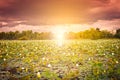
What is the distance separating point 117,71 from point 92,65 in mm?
753

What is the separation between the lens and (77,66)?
5.64 metres

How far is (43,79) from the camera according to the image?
455 centimetres

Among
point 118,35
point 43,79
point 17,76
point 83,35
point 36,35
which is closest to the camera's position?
point 43,79

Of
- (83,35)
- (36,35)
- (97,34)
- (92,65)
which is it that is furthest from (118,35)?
(92,65)

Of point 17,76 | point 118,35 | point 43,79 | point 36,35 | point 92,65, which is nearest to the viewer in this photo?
point 43,79

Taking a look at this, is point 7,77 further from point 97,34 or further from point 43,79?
point 97,34

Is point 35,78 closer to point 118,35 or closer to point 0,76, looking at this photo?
point 0,76

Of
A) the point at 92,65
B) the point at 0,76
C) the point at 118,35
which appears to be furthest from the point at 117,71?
the point at 118,35

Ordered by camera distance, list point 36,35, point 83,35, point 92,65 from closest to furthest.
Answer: point 92,65 → point 83,35 → point 36,35

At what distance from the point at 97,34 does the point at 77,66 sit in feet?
77.2

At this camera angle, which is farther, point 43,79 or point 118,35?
point 118,35

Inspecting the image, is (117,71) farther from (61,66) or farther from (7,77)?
(7,77)

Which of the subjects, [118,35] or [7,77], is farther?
[118,35]

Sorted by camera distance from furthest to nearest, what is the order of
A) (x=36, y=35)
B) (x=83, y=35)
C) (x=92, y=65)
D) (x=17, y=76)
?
1. (x=36, y=35)
2. (x=83, y=35)
3. (x=92, y=65)
4. (x=17, y=76)
